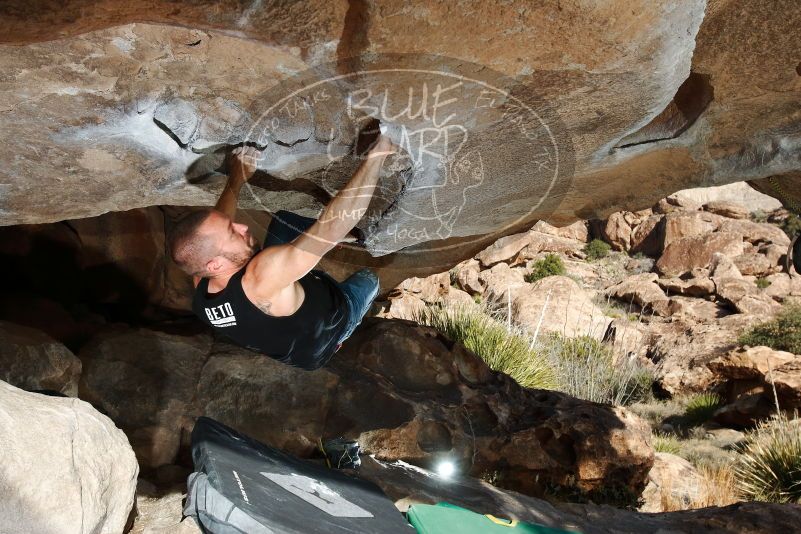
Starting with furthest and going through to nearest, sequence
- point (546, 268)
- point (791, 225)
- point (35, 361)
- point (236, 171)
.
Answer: point (791, 225), point (546, 268), point (35, 361), point (236, 171)

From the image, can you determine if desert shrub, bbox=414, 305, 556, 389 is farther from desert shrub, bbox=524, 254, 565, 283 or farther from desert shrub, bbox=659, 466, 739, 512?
desert shrub, bbox=524, 254, 565, 283

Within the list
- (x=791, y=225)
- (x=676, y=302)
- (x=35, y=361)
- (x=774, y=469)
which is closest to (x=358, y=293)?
(x=35, y=361)

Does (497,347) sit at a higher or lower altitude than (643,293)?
lower

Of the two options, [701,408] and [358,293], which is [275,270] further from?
[701,408]

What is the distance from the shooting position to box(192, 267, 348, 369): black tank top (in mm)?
3299

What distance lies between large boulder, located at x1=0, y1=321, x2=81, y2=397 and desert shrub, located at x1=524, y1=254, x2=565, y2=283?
18.1 metres

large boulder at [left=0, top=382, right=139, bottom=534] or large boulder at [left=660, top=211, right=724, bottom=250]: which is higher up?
large boulder at [left=660, top=211, right=724, bottom=250]

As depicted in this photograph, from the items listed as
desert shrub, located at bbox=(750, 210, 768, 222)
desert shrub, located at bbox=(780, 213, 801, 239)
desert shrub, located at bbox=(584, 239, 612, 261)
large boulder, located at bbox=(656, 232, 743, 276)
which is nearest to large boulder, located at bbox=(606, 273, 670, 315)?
large boulder, located at bbox=(656, 232, 743, 276)

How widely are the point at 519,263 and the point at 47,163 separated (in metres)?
20.3

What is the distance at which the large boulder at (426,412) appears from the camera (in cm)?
514

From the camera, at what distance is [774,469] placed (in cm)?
748

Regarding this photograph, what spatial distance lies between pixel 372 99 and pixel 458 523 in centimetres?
251

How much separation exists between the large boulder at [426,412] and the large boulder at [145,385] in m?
0.16

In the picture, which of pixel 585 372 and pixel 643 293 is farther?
pixel 643 293
